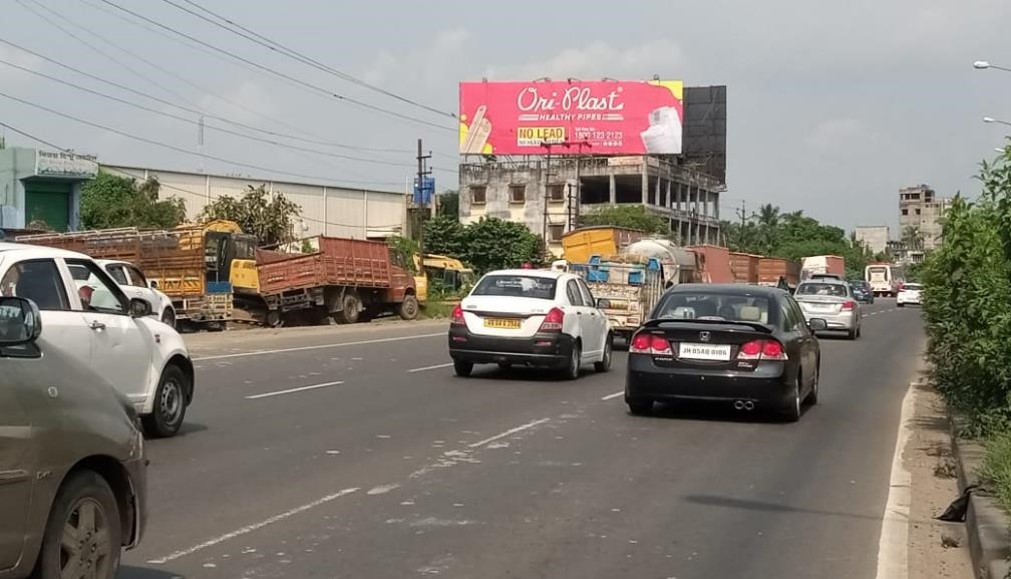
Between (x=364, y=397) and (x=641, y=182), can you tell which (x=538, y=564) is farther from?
(x=641, y=182)

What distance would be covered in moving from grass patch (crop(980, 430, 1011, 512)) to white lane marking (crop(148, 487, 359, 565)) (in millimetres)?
4374

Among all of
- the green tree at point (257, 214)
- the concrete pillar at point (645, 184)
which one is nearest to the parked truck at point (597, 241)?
the green tree at point (257, 214)

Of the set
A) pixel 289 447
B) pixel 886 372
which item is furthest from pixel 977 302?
pixel 886 372

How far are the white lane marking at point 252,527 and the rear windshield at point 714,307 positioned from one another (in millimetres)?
5404

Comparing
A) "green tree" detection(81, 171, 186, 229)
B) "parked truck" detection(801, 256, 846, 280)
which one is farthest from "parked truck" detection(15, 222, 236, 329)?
"parked truck" detection(801, 256, 846, 280)

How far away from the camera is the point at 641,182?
84.8 metres

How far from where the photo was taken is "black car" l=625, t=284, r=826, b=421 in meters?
12.0

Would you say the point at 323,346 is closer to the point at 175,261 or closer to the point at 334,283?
the point at 175,261

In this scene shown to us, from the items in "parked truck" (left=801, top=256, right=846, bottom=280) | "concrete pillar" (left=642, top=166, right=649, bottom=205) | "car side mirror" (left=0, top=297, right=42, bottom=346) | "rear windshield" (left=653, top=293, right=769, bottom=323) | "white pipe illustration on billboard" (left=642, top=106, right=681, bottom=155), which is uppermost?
"white pipe illustration on billboard" (left=642, top=106, right=681, bottom=155)

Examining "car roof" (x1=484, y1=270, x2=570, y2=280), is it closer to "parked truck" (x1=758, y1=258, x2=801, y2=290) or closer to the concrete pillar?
"parked truck" (x1=758, y1=258, x2=801, y2=290)

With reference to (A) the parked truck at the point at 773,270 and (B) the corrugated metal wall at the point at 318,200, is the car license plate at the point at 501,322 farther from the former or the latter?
(A) the parked truck at the point at 773,270

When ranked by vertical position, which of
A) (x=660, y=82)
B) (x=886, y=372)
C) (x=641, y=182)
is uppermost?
(x=660, y=82)

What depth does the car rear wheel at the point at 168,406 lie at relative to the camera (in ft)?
34.5

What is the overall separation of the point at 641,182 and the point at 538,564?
79.6 m
